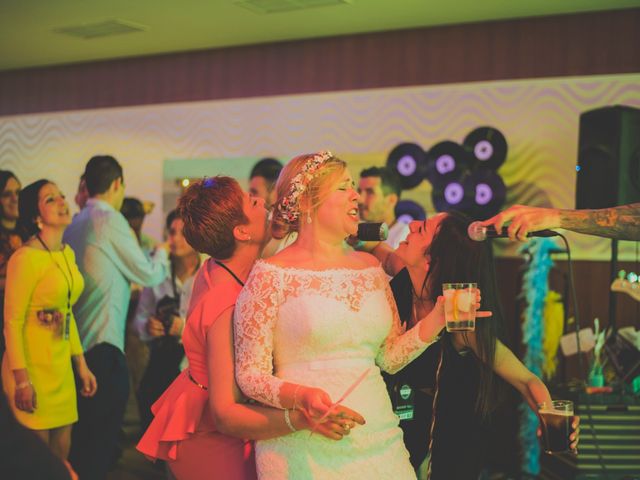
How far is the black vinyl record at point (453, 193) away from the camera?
5980mm

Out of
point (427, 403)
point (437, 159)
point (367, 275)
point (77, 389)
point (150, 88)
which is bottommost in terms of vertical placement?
point (77, 389)

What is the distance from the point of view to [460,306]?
2344 mm

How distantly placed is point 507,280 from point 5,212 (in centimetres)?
352

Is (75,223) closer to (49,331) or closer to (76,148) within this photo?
(49,331)

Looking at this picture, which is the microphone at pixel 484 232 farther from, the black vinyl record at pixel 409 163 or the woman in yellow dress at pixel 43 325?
the black vinyl record at pixel 409 163

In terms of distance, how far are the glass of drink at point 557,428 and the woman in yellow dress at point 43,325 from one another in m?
2.43

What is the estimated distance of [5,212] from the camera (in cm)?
529

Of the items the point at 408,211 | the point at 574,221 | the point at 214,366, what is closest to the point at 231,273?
the point at 214,366

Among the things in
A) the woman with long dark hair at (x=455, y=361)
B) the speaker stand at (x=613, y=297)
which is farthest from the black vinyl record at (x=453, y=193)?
the woman with long dark hair at (x=455, y=361)

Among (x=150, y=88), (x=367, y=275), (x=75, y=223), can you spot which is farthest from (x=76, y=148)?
(x=367, y=275)

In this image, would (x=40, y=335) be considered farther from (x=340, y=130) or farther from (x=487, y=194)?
(x=340, y=130)

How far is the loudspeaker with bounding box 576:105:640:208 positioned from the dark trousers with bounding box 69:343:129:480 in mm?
3024

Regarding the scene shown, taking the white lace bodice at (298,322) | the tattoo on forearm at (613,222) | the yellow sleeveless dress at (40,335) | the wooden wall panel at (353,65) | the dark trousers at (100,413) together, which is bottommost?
the dark trousers at (100,413)

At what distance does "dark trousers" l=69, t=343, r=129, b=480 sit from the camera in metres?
4.53
